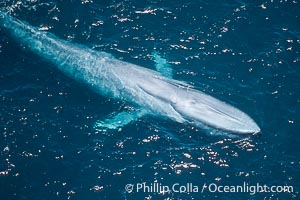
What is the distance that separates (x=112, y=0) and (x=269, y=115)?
1178 cm

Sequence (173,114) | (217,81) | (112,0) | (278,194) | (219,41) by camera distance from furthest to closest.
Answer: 1. (112,0)
2. (219,41)
3. (217,81)
4. (173,114)
5. (278,194)

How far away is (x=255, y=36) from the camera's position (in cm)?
1995

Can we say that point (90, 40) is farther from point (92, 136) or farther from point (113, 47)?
point (92, 136)

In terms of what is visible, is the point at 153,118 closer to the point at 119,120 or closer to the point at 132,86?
the point at 119,120

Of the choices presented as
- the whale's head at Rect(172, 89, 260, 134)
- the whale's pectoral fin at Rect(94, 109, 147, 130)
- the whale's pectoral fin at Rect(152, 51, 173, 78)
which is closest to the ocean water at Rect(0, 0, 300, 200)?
the whale's pectoral fin at Rect(94, 109, 147, 130)

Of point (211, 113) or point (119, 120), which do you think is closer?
point (211, 113)

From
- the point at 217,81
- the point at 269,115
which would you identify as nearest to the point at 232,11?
the point at 217,81

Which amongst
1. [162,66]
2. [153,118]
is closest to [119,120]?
[153,118]

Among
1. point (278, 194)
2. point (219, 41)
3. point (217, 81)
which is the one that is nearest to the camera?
point (278, 194)

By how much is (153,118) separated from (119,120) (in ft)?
5.79

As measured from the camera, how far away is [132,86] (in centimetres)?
1714

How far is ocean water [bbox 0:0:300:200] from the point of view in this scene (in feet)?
50.5

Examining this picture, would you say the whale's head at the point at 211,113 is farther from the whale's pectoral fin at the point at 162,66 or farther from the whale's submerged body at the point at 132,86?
the whale's pectoral fin at the point at 162,66

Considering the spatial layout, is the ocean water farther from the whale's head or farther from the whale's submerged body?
the whale's head
